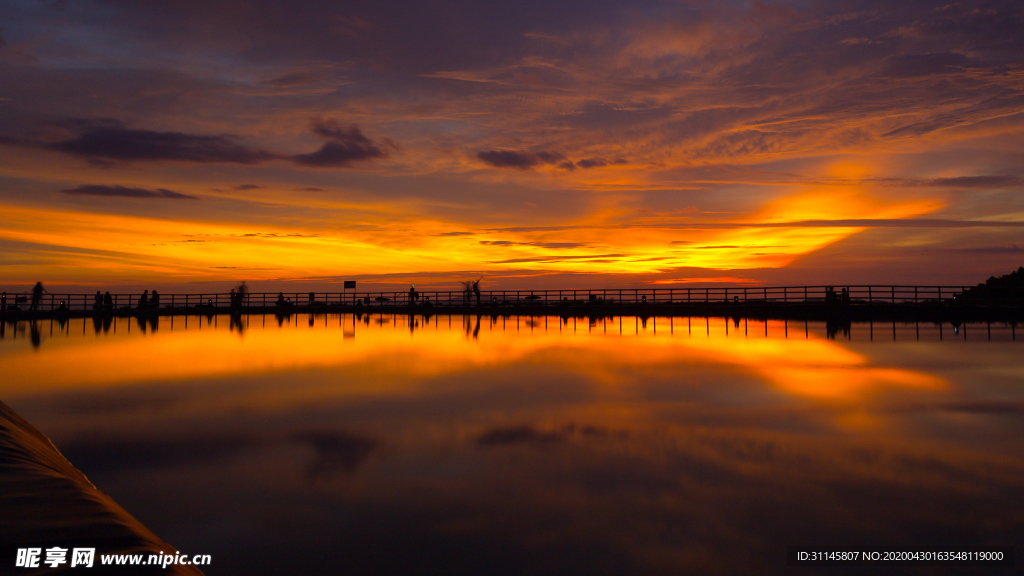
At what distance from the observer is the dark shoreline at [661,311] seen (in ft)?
105

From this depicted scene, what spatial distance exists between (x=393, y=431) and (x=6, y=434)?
4.06 m

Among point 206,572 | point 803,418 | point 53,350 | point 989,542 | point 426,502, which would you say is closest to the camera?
point 206,572

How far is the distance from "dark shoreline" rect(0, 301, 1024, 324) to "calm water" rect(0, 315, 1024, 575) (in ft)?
64.0

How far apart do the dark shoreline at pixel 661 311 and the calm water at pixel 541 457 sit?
19504 mm

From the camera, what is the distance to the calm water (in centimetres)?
489

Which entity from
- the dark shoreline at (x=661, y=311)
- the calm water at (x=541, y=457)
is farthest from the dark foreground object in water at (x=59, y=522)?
the dark shoreline at (x=661, y=311)

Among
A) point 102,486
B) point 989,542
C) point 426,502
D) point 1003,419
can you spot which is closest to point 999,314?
point 1003,419

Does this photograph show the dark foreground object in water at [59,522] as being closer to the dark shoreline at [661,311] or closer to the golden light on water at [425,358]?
the golden light on water at [425,358]

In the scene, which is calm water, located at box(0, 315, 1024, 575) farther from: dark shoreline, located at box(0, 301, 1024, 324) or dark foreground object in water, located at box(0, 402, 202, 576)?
dark shoreline, located at box(0, 301, 1024, 324)

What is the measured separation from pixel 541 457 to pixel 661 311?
3405 centimetres

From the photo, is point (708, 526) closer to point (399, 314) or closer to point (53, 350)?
point (53, 350)

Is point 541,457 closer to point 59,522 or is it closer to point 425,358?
point 59,522

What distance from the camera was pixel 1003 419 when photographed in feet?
28.7

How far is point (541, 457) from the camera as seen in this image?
7.08 meters
